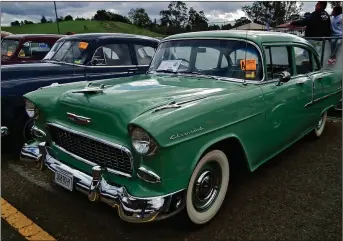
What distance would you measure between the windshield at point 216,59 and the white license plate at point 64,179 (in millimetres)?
1597

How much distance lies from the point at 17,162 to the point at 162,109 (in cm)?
261

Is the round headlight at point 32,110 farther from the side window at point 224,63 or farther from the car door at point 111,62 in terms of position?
the car door at point 111,62

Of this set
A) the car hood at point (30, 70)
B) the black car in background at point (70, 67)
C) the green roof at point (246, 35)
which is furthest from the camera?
the car hood at point (30, 70)

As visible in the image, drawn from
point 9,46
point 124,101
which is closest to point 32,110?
point 124,101

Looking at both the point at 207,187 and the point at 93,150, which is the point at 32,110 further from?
the point at 207,187

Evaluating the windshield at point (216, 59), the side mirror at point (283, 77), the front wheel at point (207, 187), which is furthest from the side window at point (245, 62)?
the front wheel at point (207, 187)

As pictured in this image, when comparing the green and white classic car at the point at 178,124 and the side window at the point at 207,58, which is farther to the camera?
the side window at the point at 207,58

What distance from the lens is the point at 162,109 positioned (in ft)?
7.59

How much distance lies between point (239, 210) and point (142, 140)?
1.28 meters

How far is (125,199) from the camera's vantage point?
7.30ft

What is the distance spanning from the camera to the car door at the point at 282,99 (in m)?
3.16

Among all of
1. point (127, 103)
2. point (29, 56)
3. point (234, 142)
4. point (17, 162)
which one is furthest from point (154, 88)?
point (29, 56)

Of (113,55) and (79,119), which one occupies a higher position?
(113,55)

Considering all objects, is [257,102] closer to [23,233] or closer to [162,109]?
[162,109]
